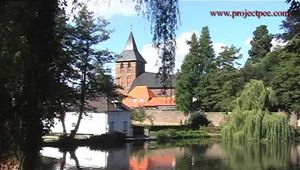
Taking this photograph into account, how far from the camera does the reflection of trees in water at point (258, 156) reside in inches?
1020

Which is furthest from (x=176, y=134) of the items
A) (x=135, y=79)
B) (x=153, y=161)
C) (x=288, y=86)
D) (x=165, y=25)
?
(x=135, y=79)

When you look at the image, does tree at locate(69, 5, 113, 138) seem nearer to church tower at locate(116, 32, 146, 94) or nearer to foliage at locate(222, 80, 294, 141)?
foliage at locate(222, 80, 294, 141)

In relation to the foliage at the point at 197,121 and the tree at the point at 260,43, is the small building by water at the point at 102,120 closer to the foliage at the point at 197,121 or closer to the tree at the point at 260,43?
the foliage at the point at 197,121

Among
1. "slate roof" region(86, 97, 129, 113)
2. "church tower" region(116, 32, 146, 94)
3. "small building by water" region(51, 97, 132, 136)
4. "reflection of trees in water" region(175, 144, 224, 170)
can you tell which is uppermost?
"church tower" region(116, 32, 146, 94)

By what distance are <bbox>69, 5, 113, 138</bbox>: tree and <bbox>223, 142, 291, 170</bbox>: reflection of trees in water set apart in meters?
10.8

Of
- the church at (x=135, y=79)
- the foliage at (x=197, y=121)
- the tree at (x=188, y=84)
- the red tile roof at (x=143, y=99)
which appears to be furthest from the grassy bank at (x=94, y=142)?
the red tile roof at (x=143, y=99)

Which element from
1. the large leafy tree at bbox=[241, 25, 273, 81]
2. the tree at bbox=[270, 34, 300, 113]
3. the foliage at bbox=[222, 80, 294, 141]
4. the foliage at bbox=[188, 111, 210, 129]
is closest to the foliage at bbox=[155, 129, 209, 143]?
the foliage at bbox=[188, 111, 210, 129]

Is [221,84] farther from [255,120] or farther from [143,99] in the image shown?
[143,99]

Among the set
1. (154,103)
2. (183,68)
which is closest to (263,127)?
(183,68)

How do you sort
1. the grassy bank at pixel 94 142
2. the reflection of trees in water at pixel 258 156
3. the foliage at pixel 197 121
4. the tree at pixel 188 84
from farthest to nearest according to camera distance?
the tree at pixel 188 84 → the foliage at pixel 197 121 → the grassy bank at pixel 94 142 → the reflection of trees in water at pixel 258 156

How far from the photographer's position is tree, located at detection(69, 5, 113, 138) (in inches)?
1423

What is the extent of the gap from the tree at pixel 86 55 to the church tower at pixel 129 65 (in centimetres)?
5599

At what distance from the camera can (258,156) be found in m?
31.2

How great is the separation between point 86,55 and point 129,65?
64025mm
